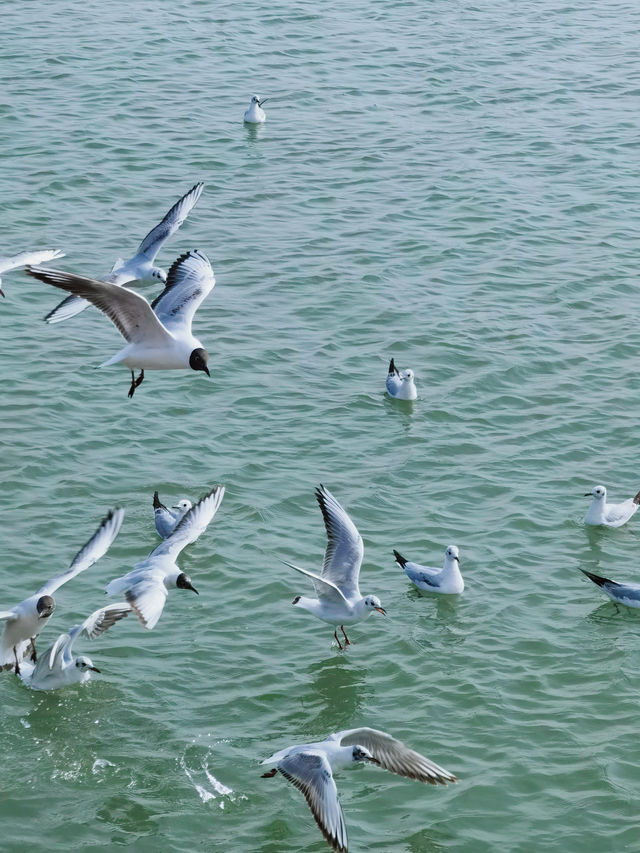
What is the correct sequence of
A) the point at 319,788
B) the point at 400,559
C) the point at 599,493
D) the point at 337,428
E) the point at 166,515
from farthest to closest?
1. the point at 337,428
2. the point at 599,493
3. the point at 166,515
4. the point at 400,559
5. the point at 319,788

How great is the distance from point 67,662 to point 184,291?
392cm

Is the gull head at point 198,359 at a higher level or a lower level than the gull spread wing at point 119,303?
lower

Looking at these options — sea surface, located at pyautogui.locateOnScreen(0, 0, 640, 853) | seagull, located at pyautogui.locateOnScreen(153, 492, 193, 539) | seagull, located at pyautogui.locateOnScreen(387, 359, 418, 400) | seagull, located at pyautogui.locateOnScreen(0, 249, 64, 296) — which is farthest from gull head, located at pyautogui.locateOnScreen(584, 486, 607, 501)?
seagull, located at pyautogui.locateOnScreen(0, 249, 64, 296)

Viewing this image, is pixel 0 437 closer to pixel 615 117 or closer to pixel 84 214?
pixel 84 214

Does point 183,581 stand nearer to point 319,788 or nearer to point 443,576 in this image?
point 443,576

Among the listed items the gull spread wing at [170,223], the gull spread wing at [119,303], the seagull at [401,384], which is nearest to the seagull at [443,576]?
the gull spread wing at [119,303]

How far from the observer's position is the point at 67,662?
12.6 metres

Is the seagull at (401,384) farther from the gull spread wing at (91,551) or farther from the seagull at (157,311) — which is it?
the gull spread wing at (91,551)

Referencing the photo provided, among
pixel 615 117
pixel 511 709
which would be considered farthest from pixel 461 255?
pixel 511 709

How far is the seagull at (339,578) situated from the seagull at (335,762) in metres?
1.93

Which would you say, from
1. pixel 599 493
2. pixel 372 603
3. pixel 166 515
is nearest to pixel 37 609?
pixel 166 515

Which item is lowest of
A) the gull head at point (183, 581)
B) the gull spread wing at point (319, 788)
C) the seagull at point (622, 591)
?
the seagull at point (622, 591)

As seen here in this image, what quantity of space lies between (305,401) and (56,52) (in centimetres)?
1562

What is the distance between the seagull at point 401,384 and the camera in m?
17.5
